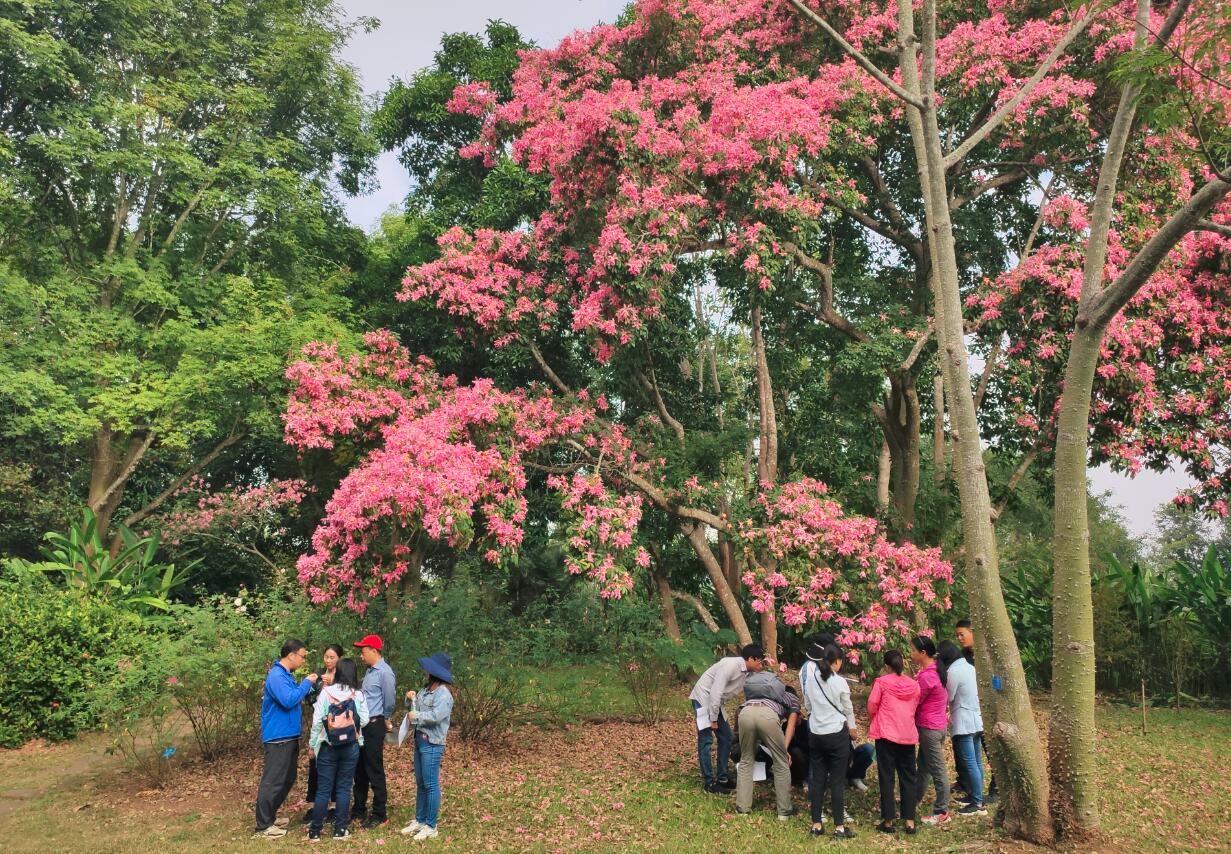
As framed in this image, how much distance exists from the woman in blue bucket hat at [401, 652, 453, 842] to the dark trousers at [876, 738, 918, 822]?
353cm

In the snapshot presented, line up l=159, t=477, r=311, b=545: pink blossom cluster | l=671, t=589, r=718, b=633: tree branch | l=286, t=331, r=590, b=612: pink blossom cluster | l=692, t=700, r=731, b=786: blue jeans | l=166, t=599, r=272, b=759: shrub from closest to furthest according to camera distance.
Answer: l=692, t=700, r=731, b=786: blue jeans
l=166, t=599, r=272, b=759: shrub
l=286, t=331, r=590, b=612: pink blossom cluster
l=671, t=589, r=718, b=633: tree branch
l=159, t=477, r=311, b=545: pink blossom cluster

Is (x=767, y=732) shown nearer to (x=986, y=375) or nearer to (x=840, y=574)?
→ (x=840, y=574)

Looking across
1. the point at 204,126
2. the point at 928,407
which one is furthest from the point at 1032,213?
Result: the point at 204,126

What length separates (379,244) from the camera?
19.0 metres

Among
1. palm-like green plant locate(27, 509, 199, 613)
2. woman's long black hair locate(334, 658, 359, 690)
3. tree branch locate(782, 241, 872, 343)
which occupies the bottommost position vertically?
woman's long black hair locate(334, 658, 359, 690)

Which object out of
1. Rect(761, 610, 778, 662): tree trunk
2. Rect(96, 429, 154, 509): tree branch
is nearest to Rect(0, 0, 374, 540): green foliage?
Rect(96, 429, 154, 509): tree branch

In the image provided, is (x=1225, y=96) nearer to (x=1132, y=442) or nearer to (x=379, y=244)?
(x=1132, y=442)

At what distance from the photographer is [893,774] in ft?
20.5

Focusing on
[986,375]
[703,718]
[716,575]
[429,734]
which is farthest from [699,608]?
[429,734]

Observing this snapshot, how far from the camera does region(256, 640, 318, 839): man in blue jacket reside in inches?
246

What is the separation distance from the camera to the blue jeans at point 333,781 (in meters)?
6.23

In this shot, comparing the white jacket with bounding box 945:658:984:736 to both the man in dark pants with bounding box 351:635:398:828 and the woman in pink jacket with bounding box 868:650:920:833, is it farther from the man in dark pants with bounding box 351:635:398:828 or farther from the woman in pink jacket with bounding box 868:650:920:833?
the man in dark pants with bounding box 351:635:398:828

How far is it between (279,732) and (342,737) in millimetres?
616

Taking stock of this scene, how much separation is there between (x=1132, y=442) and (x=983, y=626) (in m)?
5.52
